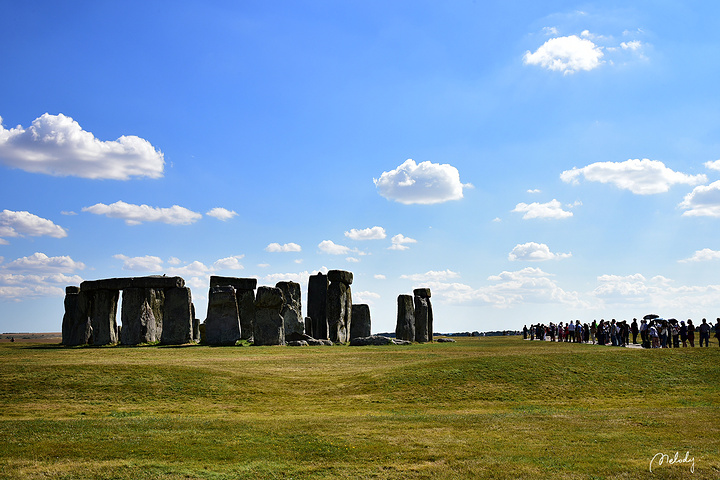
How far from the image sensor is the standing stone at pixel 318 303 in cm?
4103

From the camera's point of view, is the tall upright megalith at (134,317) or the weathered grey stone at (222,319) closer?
the weathered grey stone at (222,319)

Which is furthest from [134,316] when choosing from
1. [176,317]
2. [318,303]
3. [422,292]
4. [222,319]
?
[422,292]

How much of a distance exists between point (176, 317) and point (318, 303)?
10.2 meters

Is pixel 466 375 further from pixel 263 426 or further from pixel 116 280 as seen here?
pixel 116 280

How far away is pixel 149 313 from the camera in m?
36.5

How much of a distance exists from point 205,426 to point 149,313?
82.3 feet

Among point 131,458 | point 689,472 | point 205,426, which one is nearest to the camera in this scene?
point 689,472

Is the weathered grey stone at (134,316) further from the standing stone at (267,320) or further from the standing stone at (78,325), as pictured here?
the standing stone at (267,320)

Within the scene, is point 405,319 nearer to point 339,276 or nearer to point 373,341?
point 339,276

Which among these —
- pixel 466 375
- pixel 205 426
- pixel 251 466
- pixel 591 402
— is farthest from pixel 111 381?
pixel 591 402

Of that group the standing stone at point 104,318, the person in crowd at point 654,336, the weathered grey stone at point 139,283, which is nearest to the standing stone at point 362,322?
the weathered grey stone at point 139,283

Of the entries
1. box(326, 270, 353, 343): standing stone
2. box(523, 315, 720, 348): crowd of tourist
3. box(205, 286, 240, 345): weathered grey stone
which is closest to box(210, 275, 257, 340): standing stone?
box(205, 286, 240, 345): weathered grey stone

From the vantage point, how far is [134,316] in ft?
117

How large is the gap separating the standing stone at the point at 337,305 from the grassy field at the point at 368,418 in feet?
50.2
